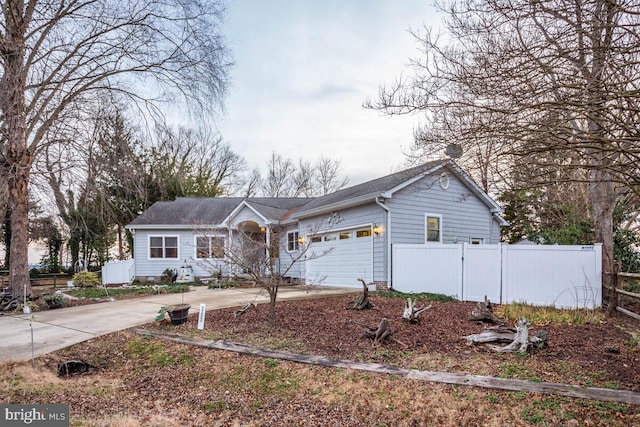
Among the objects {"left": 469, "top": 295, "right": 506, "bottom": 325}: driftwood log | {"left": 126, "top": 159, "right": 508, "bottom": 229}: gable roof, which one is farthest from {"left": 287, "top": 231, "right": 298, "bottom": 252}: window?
{"left": 469, "top": 295, "right": 506, "bottom": 325}: driftwood log

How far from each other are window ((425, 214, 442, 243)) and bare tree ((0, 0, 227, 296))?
7.82 meters

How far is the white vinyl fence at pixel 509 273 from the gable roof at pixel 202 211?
7.62 metres

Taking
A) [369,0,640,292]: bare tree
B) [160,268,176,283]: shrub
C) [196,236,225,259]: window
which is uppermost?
[369,0,640,292]: bare tree

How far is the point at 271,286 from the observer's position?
265 inches

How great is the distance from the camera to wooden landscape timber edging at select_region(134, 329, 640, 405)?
3650mm

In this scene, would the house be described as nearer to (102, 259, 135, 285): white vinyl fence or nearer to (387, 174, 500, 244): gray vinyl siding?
(387, 174, 500, 244): gray vinyl siding

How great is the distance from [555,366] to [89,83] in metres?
11.5

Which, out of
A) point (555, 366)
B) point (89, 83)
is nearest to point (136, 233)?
point (89, 83)

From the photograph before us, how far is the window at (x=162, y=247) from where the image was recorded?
18812mm

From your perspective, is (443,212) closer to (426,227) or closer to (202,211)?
(426,227)

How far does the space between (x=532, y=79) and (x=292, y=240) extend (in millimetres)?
13716

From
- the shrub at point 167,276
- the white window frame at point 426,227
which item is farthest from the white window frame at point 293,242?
the shrub at point 167,276

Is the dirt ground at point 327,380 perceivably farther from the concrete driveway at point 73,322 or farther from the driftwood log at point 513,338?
the concrete driveway at point 73,322

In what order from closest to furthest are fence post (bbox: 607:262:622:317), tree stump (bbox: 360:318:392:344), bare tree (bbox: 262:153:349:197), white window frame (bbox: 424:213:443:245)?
1. tree stump (bbox: 360:318:392:344)
2. fence post (bbox: 607:262:622:317)
3. white window frame (bbox: 424:213:443:245)
4. bare tree (bbox: 262:153:349:197)
